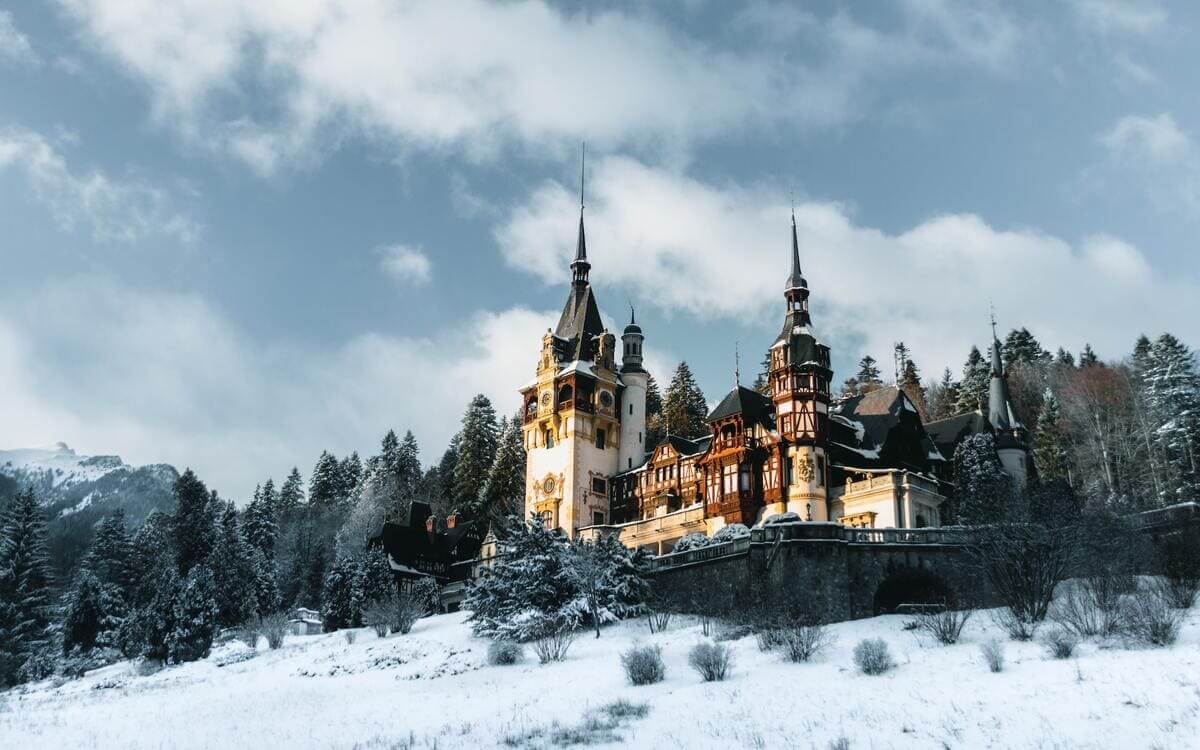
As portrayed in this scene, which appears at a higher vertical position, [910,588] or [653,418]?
[653,418]

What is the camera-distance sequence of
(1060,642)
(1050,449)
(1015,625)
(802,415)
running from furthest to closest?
1. (1050,449)
2. (802,415)
3. (1015,625)
4. (1060,642)

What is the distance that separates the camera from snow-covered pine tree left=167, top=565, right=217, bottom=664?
55.1 metres

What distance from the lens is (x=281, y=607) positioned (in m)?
72.8

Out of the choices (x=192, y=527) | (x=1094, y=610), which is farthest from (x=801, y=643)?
(x=192, y=527)

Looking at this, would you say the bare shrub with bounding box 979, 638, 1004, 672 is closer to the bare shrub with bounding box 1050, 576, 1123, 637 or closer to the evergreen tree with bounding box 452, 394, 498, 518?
the bare shrub with bounding box 1050, 576, 1123, 637

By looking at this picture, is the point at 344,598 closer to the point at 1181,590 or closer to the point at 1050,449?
the point at 1181,590

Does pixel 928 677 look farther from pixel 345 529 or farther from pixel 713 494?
pixel 345 529

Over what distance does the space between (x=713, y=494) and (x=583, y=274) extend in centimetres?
2783

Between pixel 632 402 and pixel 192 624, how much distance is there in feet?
108

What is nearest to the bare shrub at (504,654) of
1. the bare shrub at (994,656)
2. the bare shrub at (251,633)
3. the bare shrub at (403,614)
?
the bare shrub at (403,614)

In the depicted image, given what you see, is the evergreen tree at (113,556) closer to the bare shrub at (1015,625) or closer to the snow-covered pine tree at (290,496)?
the snow-covered pine tree at (290,496)

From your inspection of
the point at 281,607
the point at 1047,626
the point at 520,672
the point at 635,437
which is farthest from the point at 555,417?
the point at 1047,626

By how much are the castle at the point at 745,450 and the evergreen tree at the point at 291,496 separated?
40.6 m

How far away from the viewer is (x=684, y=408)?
92.4 meters
